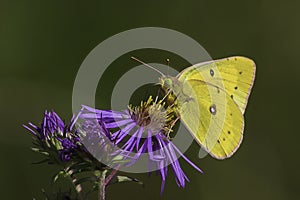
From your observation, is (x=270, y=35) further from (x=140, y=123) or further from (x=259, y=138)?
(x=140, y=123)

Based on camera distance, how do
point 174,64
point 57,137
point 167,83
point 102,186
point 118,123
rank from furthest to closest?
point 174,64, point 167,83, point 118,123, point 57,137, point 102,186

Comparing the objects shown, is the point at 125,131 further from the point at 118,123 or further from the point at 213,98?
the point at 213,98

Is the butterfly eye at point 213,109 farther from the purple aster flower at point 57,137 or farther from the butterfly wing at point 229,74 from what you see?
the purple aster flower at point 57,137

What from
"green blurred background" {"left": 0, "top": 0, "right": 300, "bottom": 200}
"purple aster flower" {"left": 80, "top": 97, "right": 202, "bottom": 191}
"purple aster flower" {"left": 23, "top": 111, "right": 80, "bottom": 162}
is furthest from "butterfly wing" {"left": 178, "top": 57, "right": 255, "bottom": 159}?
"green blurred background" {"left": 0, "top": 0, "right": 300, "bottom": 200}

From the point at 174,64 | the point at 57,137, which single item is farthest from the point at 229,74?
the point at 174,64

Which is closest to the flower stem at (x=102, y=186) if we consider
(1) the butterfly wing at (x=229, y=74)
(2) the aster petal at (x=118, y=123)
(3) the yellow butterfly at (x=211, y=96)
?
(2) the aster petal at (x=118, y=123)

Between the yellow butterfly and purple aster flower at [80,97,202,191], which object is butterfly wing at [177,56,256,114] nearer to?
the yellow butterfly
